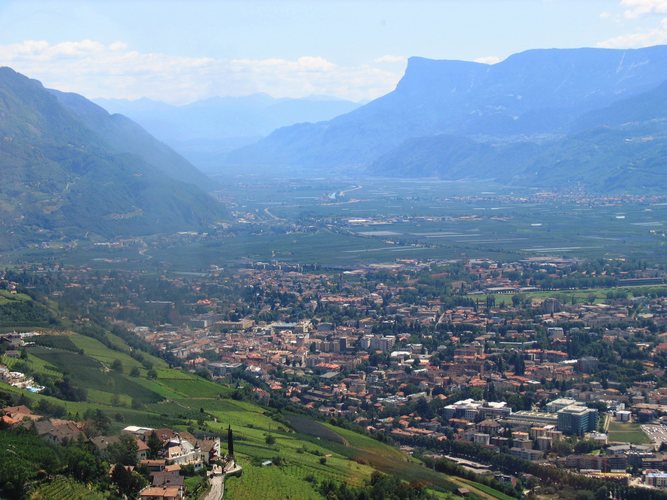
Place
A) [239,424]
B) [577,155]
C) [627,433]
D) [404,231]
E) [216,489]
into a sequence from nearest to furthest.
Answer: [216,489] < [239,424] < [627,433] < [404,231] < [577,155]

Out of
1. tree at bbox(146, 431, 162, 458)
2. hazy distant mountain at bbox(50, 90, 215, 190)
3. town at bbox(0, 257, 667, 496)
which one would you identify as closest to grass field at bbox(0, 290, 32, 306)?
town at bbox(0, 257, 667, 496)

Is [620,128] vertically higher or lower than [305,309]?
higher

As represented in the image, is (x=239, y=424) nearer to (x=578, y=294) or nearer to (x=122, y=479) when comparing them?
(x=122, y=479)

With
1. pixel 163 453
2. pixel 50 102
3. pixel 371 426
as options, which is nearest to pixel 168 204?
pixel 50 102

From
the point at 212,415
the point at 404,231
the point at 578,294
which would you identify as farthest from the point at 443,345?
the point at 404,231

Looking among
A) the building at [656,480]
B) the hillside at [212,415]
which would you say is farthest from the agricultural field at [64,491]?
the building at [656,480]

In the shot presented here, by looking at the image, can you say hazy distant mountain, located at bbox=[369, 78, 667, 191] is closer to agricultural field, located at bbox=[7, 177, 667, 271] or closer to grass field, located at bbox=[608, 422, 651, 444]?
agricultural field, located at bbox=[7, 177, 667, 271]

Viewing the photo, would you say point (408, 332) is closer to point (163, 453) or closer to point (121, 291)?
point (121, 291)
